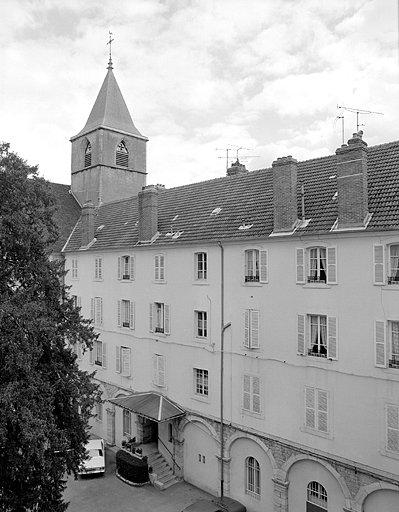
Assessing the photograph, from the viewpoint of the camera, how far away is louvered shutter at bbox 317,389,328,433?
15297 mm

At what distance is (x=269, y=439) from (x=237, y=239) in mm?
8115

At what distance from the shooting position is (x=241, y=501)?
→ 720 inches

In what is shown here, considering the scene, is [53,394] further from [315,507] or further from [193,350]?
[315,507]

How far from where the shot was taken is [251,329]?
17875 mm

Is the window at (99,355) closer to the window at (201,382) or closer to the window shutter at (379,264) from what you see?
the window at (201,382)

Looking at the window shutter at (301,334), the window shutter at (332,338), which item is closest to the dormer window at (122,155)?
the window shutter at (301,334)

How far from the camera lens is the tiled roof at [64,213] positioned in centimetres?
3187

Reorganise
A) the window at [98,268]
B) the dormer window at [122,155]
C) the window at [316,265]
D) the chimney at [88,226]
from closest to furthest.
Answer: the window at [316,265] → the window at [98,268] → the chimney at [88,226] → the dormer window at [122,155]

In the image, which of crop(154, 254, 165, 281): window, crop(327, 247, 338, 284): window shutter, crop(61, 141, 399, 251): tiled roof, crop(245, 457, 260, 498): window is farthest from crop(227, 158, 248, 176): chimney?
crop(245, 457, 260, 498): window

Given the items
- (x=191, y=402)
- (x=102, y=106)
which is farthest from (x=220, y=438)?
(x=102, y=106)

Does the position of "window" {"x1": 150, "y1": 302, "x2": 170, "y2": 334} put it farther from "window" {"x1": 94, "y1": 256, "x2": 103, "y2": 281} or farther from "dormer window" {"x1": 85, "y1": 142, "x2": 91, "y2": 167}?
"dormer window" {"x1": 85, "y1": 142, "x2": 91, "y2": 167}

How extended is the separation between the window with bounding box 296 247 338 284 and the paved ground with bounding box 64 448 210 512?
443 inches

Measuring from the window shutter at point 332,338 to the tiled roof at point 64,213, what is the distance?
2141cm

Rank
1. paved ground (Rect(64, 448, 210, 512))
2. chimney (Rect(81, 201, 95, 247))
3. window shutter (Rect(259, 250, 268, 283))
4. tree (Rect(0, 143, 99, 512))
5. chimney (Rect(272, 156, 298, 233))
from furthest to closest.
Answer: chimney (Rect(81, 201, 95, 247)), paved ground (Rect(64, 448, 210, 512)), window shutter (Rect(259, 250, 268, 283)), chimney (Rect(272, 156, 298, 233)), tree (Rect(0, 143, 99, 512))
